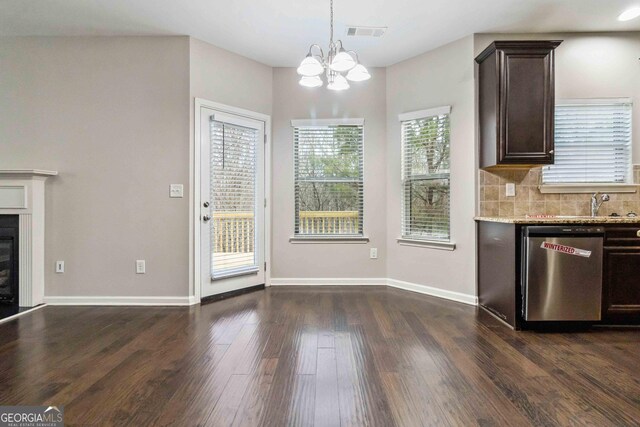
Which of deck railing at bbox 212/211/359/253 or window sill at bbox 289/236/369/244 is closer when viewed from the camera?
deck railing at bbox 212/211/359/253

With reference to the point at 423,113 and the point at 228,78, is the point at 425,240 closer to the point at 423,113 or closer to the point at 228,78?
the point at 423,113

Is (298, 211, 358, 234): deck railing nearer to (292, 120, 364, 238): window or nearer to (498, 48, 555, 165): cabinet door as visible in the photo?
(292, 120, 364, 238): window

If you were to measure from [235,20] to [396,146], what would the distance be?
216 cm

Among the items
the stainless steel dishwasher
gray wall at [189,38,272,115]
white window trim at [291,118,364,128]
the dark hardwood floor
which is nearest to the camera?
the dark hardwood floor

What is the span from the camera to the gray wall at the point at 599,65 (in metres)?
3.46

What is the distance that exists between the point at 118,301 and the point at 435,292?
3286 millimetres

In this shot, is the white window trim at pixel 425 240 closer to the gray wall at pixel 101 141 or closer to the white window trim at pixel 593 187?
the white window trim at pixel 593 187

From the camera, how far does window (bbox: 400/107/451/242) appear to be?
12.3 feet

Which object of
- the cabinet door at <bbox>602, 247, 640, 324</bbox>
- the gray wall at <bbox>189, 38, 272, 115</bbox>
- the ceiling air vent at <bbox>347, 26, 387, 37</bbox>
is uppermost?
the ceiling air vent at <bbox>347, 26, 387, 37</bbox>

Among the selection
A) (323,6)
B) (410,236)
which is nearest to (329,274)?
(410,236)

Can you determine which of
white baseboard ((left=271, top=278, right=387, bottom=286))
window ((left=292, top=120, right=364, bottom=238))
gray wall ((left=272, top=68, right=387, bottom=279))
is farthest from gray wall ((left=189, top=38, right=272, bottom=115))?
white baseboard ((left=271, top=278, right=387, bottom=286))

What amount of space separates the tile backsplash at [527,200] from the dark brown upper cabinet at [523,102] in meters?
0.33

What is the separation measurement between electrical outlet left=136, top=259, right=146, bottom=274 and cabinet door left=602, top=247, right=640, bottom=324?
4.09m

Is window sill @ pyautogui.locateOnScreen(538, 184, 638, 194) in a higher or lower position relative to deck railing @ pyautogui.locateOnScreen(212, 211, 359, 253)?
Answer: higher
